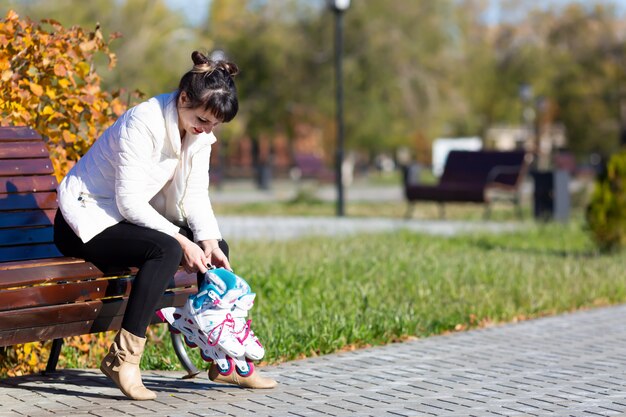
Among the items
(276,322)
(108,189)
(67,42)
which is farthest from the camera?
(276,322)

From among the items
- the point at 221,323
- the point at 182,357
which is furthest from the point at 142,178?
the point at 182,357

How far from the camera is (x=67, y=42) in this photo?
5.82m

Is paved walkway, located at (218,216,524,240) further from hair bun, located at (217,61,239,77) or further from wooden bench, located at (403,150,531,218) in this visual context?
hair bun, located at (217,61,239,77)

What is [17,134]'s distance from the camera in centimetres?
515

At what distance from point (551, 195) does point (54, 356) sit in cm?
1135

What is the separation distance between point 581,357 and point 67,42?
10.2 feet

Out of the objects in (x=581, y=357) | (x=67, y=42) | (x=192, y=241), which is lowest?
(x=581, y=357)

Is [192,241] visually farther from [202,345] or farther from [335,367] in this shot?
[335,367]

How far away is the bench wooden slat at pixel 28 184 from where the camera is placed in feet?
16.3

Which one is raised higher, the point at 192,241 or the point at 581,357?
the point at 192,241

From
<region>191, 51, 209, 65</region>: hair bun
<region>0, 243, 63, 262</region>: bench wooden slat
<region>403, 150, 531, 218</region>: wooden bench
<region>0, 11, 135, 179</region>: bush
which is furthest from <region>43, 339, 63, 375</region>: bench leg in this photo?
<region>403, 150, 531, 218</region>: wooden bench

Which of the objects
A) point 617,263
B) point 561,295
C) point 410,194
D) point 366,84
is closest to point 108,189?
point 561,295

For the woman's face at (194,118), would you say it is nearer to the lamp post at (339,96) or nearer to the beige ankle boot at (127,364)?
the beige ankle boot at (127,364)

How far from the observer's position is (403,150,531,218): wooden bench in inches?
620
